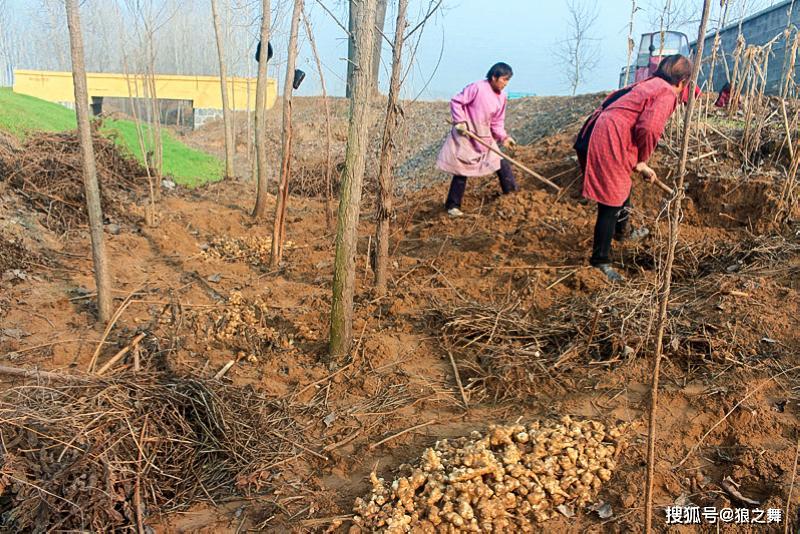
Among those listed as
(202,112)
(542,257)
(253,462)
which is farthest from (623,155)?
(202,112)

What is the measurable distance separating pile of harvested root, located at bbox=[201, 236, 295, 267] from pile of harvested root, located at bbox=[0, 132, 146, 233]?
4.60 feet

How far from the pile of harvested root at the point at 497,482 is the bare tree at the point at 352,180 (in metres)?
1.03

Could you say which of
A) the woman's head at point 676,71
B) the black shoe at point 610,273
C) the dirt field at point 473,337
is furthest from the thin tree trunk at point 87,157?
the woman's head at point 676,71

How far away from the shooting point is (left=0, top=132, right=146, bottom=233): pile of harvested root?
5.88m

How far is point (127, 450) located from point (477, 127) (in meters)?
4.57

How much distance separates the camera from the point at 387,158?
12.4ft

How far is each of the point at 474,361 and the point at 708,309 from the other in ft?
4.70

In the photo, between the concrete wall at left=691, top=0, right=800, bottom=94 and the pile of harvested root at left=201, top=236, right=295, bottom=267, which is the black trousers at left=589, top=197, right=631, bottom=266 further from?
the concrete wall at left=691, top=0, right=800, bottom=94

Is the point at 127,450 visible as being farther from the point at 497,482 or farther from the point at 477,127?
the point at 477,127

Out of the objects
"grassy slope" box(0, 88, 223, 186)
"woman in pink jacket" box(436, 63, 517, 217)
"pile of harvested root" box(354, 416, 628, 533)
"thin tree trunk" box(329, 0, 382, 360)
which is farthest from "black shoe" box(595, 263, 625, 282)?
"grassy slope" box(0, 88, 223, 186)

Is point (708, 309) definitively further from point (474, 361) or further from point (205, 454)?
point (205, 454)

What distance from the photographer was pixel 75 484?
208 cm

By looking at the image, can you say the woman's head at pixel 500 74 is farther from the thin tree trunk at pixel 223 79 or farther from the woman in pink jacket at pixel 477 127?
the thin tree trunk at pixel 223 79

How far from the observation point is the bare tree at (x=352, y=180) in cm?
295
